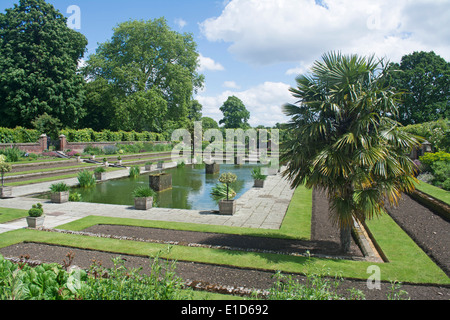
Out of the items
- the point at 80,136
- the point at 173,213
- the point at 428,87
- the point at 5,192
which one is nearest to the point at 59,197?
the point at 5,192

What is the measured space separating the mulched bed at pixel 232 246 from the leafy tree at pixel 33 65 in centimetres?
3195

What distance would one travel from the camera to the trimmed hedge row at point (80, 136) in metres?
28.3

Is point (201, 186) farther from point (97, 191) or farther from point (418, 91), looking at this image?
point (418, 91)

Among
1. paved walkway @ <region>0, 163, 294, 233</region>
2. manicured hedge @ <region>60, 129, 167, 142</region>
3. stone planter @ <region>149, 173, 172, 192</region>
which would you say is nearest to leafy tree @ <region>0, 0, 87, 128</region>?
manicured hedge @ <region>60, 129, 167, 142</region>

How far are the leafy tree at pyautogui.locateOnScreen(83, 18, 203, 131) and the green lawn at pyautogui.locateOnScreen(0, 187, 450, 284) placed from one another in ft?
112

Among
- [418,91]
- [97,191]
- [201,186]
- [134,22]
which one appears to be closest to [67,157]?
[97,191]

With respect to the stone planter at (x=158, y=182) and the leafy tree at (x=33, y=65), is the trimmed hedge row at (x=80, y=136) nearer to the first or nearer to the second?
the leafy tree at (x=33, y=65)

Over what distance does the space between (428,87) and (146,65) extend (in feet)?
134

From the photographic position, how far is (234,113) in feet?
301

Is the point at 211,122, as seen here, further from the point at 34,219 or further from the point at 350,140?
the point at 350,140

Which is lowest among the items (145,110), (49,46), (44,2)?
(145,110)
